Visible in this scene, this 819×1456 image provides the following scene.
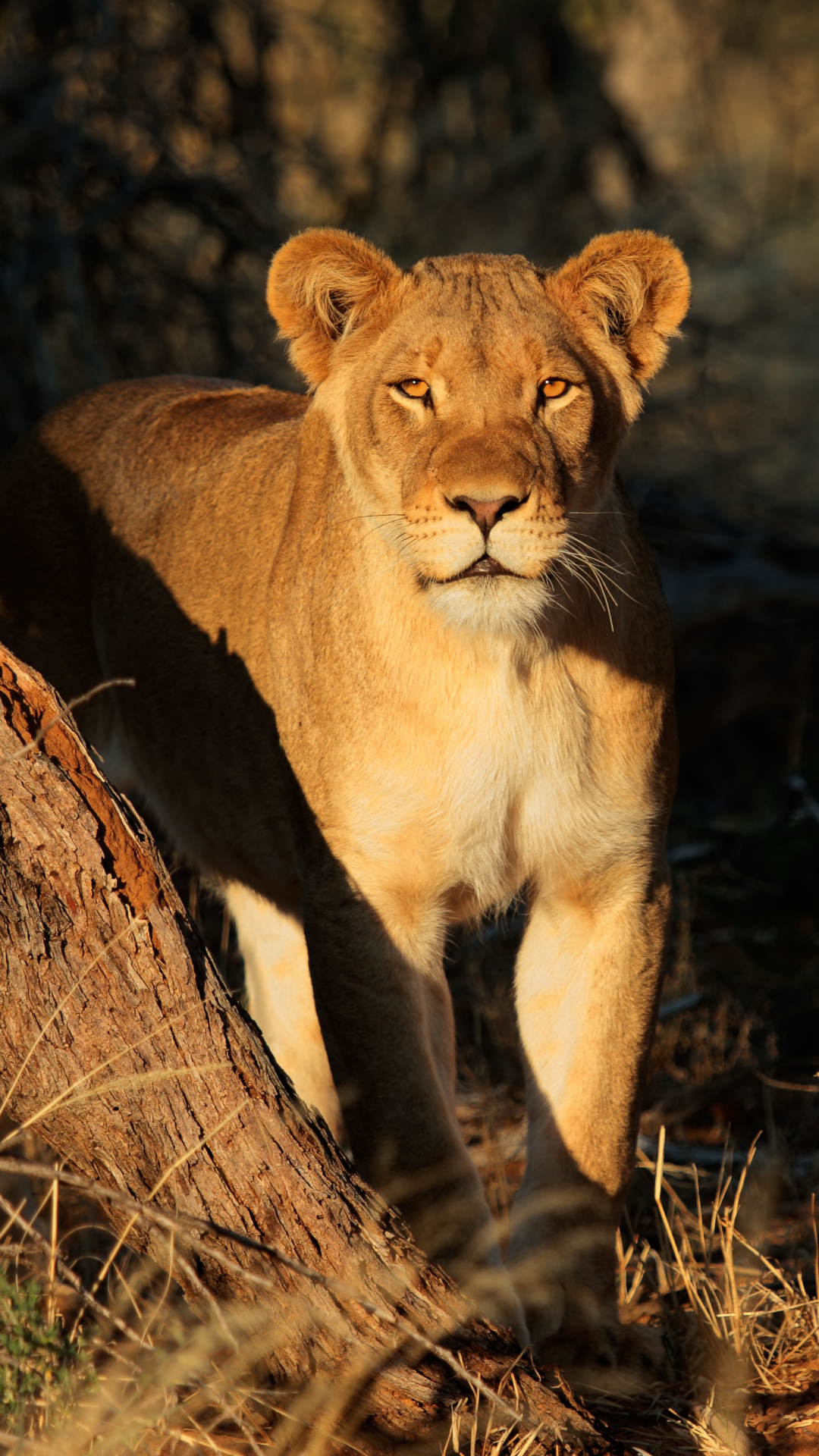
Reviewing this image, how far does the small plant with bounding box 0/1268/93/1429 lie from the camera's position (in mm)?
2039

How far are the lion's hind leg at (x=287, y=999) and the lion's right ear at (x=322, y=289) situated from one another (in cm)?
146

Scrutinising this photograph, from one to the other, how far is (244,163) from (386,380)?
172 inches

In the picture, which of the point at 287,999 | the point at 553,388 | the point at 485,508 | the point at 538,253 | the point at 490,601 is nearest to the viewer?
the point at 485,508

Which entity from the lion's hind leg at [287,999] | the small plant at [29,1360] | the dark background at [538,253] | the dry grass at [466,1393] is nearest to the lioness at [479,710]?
the dry grass at [466,1393]

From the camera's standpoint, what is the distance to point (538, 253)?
31.9ft

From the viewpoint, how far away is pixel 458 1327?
239cm

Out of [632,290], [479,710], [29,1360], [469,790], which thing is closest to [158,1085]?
[29,1360]

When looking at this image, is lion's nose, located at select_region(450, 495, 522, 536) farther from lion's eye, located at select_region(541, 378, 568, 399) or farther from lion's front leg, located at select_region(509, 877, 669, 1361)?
lion's front leg, located at select_region(509, 877, 669, 1361)

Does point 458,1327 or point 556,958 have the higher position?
point 556,958

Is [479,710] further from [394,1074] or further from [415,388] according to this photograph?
[394,1074]

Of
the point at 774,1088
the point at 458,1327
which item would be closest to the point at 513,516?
the point at 458,1327

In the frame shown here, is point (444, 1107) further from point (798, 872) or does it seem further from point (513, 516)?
point (798, 872)

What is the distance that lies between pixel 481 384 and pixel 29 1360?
1747 mm

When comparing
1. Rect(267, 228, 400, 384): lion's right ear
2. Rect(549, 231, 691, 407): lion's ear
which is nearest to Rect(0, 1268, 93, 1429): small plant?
Rect(267, 228, 400, 384): lion's right ear
